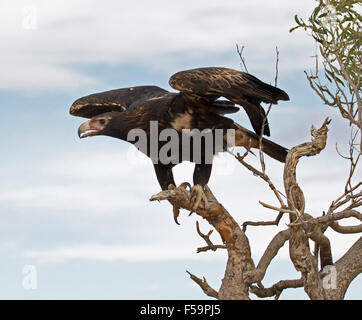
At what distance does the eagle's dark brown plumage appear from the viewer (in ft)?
20.9

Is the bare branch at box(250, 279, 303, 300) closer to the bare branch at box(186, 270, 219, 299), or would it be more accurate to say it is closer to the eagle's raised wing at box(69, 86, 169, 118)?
the bare branch at box(186, 270, 219, 299)

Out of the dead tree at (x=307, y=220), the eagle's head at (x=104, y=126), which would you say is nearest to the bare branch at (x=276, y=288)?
the dead tree at (x=307, y=220)

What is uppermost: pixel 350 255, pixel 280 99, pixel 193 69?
pixel 193 69

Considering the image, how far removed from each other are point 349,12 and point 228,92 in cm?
228

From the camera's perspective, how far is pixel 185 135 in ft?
22.0

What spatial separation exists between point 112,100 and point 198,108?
1507 mm

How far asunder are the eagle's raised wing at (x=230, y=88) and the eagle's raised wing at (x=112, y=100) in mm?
918

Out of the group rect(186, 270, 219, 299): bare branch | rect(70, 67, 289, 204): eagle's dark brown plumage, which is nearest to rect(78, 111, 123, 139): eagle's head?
rect(70, 67, 289, 204): eagle's dark brown plumage

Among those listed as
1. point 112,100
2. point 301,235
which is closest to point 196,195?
point 301,235

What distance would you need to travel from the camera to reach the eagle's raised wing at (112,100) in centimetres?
757

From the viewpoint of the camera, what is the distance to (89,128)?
23.1 ft

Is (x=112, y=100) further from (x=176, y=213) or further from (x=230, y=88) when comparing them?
(x=230, y=88)
